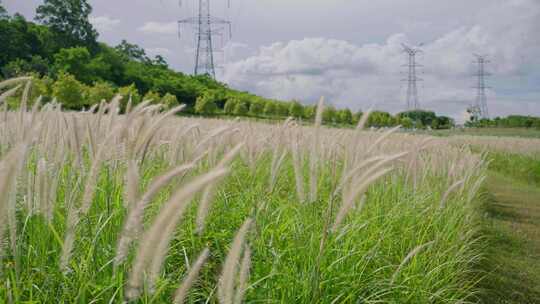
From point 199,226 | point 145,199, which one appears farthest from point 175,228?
point 199,226

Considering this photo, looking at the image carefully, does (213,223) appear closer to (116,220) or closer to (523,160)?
(116,220)

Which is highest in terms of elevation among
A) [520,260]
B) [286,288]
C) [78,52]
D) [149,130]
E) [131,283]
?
[78,52]

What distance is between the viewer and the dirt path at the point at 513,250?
4.32 meters

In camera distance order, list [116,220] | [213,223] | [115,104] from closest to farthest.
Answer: [115,104] → [116,220] → [213,223]

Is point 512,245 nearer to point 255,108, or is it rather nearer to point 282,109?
point 255,108

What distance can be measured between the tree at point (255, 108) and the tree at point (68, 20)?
99.6 ft

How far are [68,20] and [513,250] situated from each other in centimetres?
6895

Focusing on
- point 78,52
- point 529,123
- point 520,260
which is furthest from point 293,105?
point 520,260

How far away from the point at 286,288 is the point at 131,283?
136 centimetres

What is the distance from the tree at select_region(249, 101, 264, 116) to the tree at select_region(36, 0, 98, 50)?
30355mm

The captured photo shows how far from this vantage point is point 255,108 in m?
47.4

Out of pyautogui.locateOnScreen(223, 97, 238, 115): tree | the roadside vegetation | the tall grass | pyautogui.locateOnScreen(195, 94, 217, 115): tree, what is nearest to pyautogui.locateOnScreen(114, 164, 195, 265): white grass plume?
the tall grass

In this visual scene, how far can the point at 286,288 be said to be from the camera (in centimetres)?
213

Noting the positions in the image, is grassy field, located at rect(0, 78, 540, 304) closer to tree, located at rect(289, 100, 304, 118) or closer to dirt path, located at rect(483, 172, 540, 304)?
dirt path, located at rect(483, 172, 540, 304)
